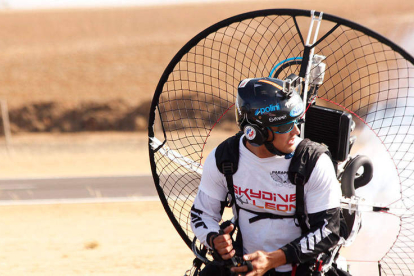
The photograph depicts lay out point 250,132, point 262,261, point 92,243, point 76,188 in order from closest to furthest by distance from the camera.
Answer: point 262,261 → point 250,132 → point 92,243 → point 76,188

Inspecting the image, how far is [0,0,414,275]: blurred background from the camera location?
8.04 m

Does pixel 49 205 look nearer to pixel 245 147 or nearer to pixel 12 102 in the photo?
pixel 245 147

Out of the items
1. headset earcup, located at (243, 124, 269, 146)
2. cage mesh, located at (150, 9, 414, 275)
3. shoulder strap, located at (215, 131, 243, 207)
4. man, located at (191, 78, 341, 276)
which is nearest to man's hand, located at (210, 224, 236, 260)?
man, located at (191, 78, 341, 276)

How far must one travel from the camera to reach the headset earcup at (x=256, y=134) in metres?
3.35

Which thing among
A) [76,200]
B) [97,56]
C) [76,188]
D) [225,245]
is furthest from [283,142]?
[97,56]

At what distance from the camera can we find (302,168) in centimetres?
331

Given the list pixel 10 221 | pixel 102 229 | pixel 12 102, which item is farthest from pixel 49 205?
pixel 12 102

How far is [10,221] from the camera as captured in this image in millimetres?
10750

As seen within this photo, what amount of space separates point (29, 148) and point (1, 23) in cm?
3604

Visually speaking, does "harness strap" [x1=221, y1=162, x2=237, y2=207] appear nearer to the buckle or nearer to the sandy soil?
the buckle

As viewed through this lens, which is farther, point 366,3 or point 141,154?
point 366,3

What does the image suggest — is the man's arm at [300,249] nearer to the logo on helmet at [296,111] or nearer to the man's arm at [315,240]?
the man's arm at [315,240]

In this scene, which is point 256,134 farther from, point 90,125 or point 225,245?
point 90,125

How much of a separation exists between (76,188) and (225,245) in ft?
43.7
